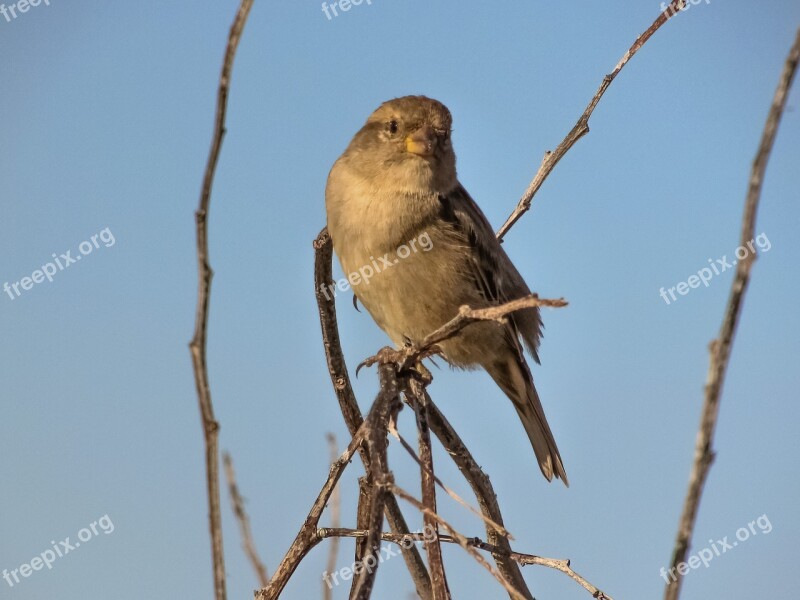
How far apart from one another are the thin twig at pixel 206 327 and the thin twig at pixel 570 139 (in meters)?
2.31

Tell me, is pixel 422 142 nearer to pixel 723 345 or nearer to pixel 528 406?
pixel 528 406

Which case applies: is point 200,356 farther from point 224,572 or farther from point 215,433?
point 224,572

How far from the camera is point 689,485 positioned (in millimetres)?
1279

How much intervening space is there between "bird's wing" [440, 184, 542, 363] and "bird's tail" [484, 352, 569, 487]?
0.19 metres

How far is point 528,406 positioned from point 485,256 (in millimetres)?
825

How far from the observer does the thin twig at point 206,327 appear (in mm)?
1434

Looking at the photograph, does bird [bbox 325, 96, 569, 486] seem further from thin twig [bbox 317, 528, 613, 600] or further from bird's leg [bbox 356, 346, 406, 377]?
thin twig [bbox 317, 528, 613, 600]

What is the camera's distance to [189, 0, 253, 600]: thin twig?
1.43 m

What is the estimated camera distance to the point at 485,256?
446 centimetres

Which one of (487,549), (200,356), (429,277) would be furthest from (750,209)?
(429,277)

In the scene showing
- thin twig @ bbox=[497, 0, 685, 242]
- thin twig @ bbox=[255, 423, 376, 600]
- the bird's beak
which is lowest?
thin twig @ bbox=[255, 423, 376, 600]

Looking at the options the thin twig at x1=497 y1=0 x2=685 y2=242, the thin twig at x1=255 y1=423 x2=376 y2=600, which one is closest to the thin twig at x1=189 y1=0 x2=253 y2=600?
the thin twig at x1=255 y1=423 x2=376 y2=600

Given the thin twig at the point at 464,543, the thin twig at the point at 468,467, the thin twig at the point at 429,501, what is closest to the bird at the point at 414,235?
the thin twig at the point at 468,467

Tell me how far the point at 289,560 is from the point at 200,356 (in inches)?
48.6
